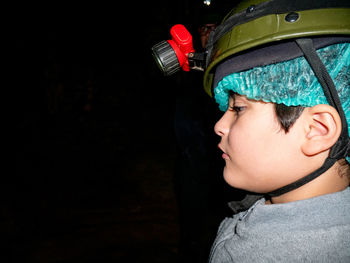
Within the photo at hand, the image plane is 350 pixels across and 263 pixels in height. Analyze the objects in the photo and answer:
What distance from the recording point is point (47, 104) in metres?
5.77

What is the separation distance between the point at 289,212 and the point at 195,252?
76.9 inches

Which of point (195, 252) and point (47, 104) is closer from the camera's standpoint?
point (195, 252)

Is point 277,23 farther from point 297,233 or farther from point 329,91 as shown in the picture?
point 297,233

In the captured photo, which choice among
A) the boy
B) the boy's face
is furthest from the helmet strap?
the boy's face

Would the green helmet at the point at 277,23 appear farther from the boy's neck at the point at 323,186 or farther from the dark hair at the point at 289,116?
the boy's neck at the point at 323,186

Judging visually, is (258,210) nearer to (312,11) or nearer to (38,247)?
(312,11)

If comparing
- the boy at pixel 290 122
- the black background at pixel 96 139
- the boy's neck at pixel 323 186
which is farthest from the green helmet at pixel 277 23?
the black background at pixel 96 139

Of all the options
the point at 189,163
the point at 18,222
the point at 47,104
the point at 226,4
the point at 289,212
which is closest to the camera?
the point at 289,212

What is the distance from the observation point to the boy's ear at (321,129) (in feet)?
2.57

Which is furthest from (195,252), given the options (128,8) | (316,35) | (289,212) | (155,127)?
(128,8)

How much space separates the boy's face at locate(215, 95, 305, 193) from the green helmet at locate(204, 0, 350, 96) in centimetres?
21

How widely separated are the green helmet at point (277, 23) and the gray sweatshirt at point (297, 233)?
587 mm

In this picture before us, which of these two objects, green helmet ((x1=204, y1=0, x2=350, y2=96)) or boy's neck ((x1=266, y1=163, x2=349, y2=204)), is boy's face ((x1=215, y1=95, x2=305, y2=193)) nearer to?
boy's neck ((x1=266, y1=163, x2=349, y2=204))

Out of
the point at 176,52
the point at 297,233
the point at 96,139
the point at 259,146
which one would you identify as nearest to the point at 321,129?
the point at 259,146
